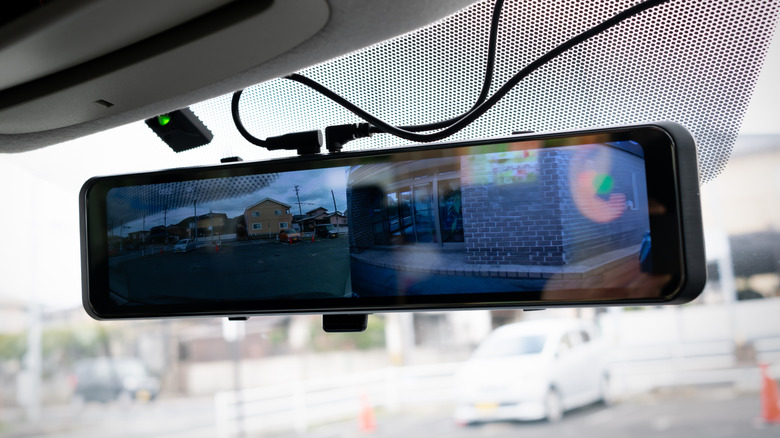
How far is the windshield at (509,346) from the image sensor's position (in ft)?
16.3

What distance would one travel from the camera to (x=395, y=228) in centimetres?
83

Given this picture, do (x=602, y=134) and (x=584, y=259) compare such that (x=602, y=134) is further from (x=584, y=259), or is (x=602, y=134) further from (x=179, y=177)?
(x=179, y=177)

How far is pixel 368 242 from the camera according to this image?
0.85 m

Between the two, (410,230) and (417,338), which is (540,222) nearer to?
(410,230)

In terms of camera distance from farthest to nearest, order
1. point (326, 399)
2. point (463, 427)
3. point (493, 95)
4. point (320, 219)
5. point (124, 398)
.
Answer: point (124, 398)
point (326, 399)
point (463, 427)
point (493, 95)
point (320, 219)

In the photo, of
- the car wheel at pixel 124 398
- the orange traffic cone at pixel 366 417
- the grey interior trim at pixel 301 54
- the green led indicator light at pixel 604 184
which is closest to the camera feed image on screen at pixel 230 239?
the grey interior trim at pixel 301 54

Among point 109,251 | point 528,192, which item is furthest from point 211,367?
point 528,192

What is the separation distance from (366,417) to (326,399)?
467mm

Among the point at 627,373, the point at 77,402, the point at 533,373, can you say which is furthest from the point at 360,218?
the point at 77,402

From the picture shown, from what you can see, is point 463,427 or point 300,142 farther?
point 463,427

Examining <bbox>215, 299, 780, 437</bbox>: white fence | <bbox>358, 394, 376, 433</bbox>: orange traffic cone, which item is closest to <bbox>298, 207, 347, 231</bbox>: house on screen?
<bbox>215, 299, 780, 437</bbox>: white fence

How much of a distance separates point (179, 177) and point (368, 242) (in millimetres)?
343

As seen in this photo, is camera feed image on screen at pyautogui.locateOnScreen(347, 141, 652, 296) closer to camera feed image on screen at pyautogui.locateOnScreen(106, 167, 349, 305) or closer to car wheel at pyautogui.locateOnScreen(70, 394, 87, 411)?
camera feed image on screen at pyautogui.locateOnScreen(106, 167, 349, 305)

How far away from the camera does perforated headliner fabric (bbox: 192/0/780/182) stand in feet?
3.16
